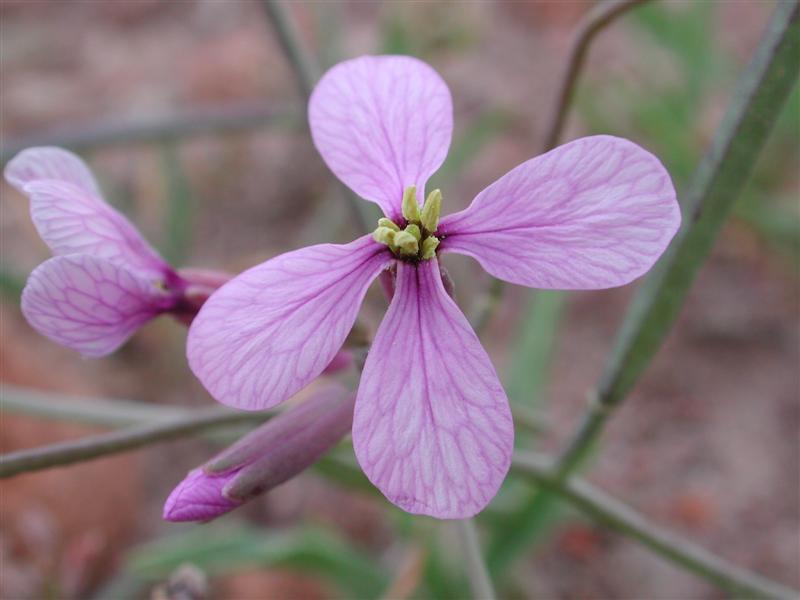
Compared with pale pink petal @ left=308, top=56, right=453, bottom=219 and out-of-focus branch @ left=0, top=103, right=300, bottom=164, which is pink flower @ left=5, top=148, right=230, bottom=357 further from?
out-of-focus branch @ left=0, top=103, right=300, bottom=164

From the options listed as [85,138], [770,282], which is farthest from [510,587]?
[85,138]

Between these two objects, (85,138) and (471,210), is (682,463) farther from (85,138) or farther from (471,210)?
(85,138)

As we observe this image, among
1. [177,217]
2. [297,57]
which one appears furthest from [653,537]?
[177,217]

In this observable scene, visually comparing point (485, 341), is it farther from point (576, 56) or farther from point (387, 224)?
point (387, 224)

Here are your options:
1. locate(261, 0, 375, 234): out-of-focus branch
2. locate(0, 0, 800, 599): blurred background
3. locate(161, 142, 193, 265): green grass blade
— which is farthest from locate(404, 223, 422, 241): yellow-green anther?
locate(161, 142, 193, 265): green grass blade

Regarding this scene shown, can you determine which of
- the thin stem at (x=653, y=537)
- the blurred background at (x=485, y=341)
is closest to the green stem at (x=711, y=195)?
the thin stem at (x=653, y=537)

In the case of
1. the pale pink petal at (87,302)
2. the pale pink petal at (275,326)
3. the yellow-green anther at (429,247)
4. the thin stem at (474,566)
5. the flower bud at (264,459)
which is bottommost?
the thin stem at (474,566)

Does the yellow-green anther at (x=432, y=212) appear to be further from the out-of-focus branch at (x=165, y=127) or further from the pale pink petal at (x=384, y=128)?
the out-of-focus branch at (x=165, y=127)
